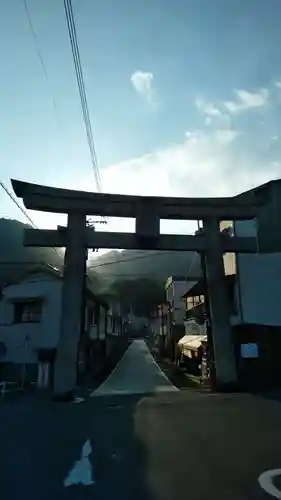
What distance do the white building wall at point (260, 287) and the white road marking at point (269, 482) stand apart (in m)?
15.0

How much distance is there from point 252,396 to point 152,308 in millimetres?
59011

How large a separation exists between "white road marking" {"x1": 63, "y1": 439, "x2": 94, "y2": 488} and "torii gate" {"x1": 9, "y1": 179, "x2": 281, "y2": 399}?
359 inches

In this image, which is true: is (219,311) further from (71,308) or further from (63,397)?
(63,397)

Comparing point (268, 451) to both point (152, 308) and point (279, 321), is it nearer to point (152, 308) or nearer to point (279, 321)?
point (279, 321)

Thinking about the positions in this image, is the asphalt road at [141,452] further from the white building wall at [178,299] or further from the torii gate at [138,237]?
the white building wall at [178,299]

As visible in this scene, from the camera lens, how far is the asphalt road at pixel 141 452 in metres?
5.36

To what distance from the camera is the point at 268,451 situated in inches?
282

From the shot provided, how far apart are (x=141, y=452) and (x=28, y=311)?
20115 mm

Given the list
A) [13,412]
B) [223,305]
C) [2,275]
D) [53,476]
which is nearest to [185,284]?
[2,275]

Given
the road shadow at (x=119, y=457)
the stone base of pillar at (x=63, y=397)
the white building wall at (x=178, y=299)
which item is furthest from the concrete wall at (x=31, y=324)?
the white building wall at (x=178, y=299)

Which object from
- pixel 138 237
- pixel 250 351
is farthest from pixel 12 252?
pixel 250 351

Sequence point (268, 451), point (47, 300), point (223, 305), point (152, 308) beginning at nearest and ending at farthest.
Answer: point (268, 451) → point (223, 305) → point (47, 300) → point (152, 308)

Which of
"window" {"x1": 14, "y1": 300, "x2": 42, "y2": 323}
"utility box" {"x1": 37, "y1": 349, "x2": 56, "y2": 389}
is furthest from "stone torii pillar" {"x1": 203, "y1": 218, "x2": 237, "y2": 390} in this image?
"window" {"x1": 14, "y1": 300, "x2": 42, "y2": 323}

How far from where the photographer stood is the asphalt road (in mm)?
5359
